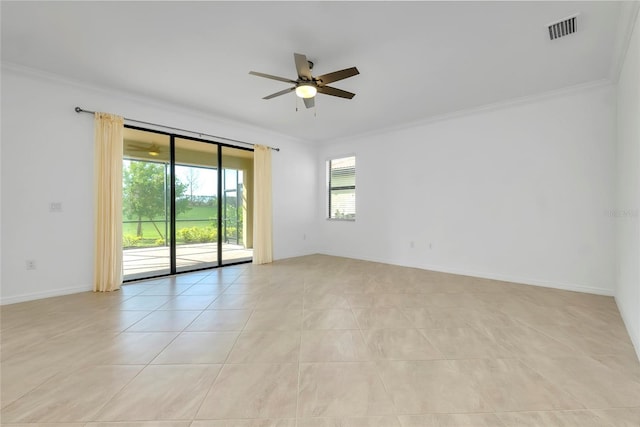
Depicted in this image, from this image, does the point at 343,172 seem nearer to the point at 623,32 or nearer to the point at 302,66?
the point at 302,66

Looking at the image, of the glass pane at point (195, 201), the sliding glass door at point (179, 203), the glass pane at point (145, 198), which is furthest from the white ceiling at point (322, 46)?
the glass pane at point (195, 201)

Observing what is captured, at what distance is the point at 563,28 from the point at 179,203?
5508 mm

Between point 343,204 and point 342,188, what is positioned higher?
point 342,188

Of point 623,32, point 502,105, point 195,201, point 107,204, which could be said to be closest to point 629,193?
point 623,32

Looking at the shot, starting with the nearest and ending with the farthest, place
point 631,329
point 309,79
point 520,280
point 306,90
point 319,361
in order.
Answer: point 319,361, point 631,329, point 309,79, point 306,90, point 520,280

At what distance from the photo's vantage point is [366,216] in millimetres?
6090

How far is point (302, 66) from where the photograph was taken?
2.62 metres

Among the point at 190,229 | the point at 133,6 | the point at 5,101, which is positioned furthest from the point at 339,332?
the point at 5,101

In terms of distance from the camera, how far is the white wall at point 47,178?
10.6 ft

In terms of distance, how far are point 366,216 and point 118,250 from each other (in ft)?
15.0

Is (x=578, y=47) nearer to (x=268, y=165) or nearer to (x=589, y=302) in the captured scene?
(x=589, y=302)

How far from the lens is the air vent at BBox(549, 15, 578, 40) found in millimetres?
2453

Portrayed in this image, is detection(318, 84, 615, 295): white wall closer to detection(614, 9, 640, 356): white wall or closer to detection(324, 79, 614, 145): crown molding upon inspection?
detection(324, 79, 614, 145): crown molding

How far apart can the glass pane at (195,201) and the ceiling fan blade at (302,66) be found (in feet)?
9.86
